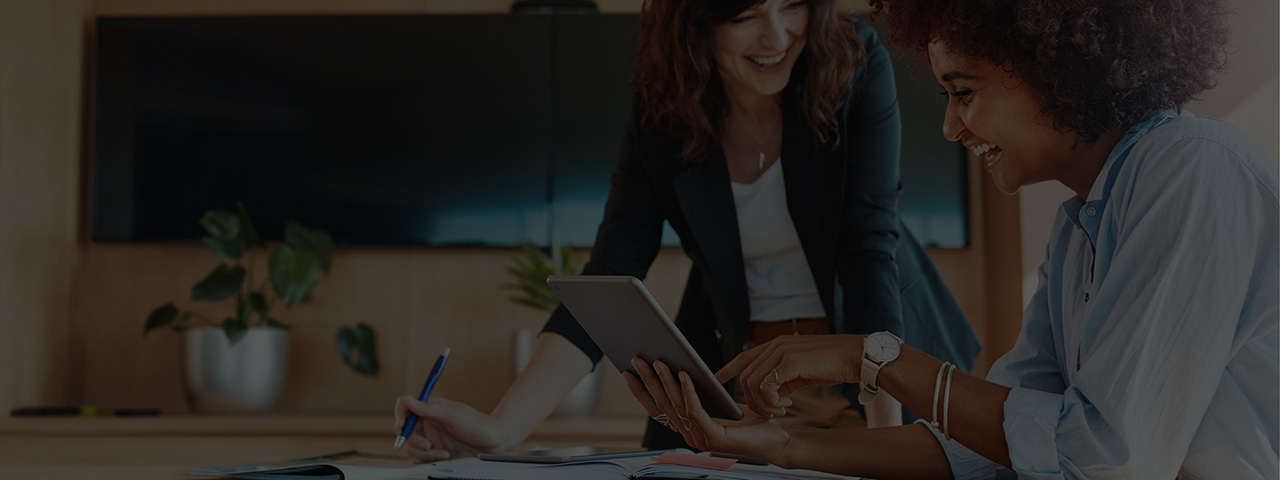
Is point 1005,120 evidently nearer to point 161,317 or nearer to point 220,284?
point 220,284

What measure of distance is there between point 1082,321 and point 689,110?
742mm

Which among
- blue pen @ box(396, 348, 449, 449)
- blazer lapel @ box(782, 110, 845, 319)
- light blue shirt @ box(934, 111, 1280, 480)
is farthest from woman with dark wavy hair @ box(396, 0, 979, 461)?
light blue shirt @ box(934, 111, 1280, 480)

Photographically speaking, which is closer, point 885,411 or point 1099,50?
point 1099,50

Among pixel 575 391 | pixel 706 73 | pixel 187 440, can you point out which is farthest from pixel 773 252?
pixel 575 391

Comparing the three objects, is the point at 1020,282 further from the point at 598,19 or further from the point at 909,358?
the point at 909,358

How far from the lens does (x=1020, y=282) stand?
9.49ft

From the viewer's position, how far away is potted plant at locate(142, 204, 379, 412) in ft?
9.58

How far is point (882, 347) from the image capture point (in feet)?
2.80

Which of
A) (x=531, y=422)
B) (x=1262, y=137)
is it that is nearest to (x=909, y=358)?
(x=531, y=422)

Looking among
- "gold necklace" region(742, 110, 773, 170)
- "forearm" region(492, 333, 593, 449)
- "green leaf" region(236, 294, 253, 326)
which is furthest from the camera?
"green leaf" region(236, 294, 253, 326)

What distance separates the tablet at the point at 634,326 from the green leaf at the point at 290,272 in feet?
7.02

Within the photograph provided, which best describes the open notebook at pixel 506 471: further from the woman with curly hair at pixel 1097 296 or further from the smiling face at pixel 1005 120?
the smiling face at pixel 1005 120

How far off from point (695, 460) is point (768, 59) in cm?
69

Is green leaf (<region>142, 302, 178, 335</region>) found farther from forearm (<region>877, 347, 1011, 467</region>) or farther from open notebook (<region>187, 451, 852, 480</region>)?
forearm (<region>877, 347, 1011, 467</region>)
